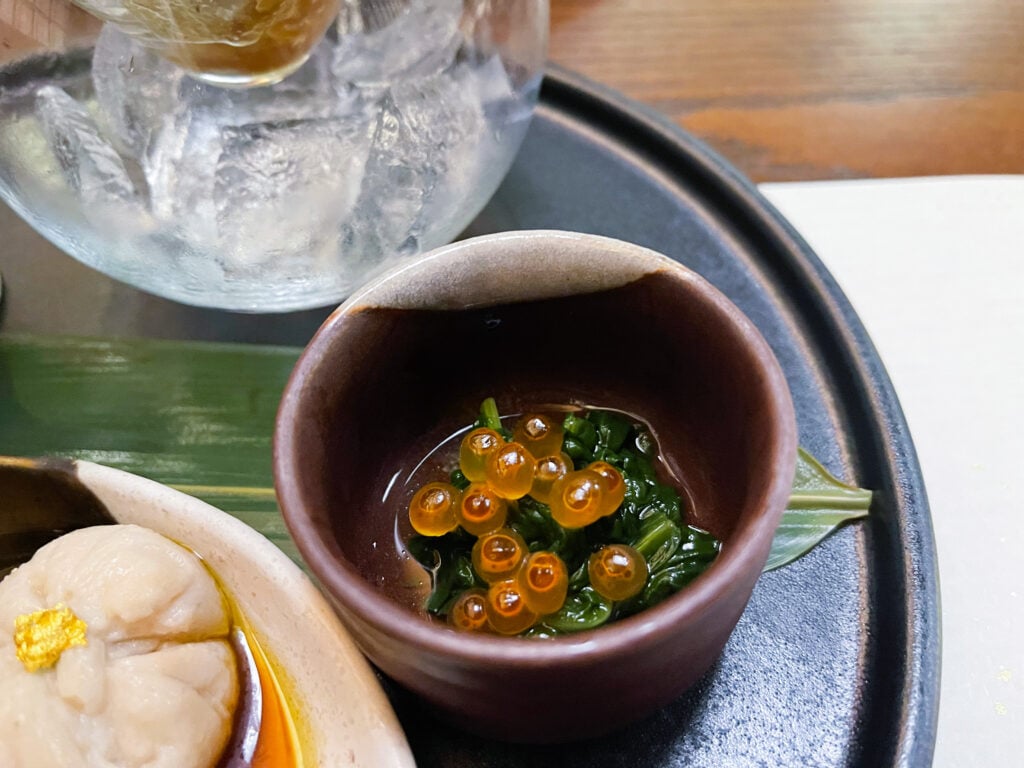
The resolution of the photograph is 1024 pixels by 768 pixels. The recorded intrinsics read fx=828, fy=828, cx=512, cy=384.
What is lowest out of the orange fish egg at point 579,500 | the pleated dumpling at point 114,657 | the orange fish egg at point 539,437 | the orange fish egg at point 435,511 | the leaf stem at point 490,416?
the pleated dumpling at point 114,657

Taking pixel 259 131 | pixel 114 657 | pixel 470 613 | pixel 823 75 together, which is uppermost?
pixel 823 75

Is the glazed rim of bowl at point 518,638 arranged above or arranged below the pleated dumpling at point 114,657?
above

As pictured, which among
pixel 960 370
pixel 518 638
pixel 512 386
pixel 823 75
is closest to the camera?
pixel 518 638

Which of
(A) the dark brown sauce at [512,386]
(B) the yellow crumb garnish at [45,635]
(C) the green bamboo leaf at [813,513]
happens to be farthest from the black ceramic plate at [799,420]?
(B) the yellow crumb garnish at [45,635]

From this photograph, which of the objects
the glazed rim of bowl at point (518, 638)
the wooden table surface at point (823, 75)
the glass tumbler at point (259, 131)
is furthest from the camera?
the wooden table surface at point (823, 75)

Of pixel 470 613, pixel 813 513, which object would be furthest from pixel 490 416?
pixel 813 513

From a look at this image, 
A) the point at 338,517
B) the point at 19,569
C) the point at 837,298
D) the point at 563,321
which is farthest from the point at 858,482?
the point at 19,569

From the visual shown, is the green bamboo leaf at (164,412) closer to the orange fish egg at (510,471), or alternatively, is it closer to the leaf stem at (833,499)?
the leaf stem at (833,499)

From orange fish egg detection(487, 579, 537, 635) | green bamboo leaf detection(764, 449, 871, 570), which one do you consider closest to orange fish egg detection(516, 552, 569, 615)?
orange fish egg detection(487, 579, 537, 635)

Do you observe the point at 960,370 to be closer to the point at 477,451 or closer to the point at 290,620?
the point at 477,451
